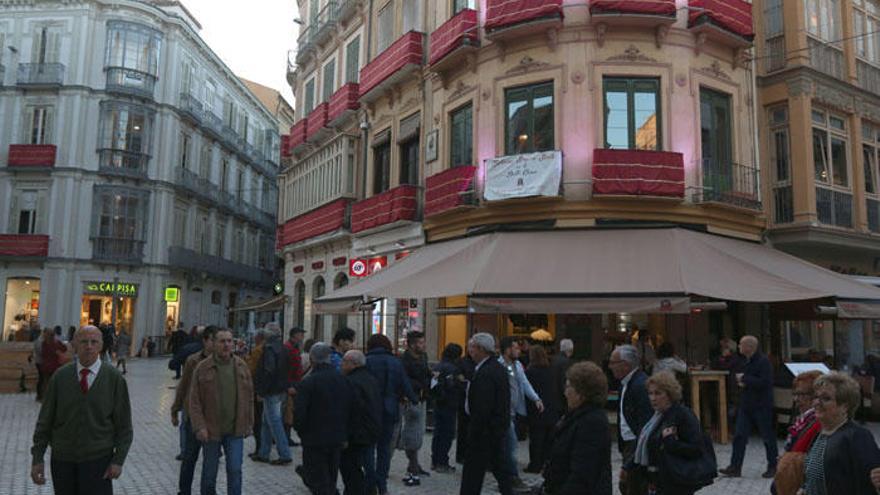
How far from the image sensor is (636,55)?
565 inches

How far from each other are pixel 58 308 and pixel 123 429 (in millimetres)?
30494

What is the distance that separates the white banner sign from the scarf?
367 inches

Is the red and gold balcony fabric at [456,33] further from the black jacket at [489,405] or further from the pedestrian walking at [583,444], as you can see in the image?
the pedestrian walking at [583,444]

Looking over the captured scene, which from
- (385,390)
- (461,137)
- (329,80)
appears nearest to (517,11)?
(461,137)

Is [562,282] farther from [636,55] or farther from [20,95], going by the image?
[20,95]

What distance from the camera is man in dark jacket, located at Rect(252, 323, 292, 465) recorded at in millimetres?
9680

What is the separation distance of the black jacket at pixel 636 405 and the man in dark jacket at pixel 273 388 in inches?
211

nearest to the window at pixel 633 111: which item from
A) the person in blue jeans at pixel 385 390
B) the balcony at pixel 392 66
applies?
the balcony at pixel 392 66

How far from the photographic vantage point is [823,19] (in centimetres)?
1717

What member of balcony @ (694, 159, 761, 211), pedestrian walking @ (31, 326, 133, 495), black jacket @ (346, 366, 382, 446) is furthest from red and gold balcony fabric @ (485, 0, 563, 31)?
pedestrian walking @ (31, 326, 133, 495)

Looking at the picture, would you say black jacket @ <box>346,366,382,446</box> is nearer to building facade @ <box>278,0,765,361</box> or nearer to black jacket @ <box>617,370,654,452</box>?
black jacket @ <box>617,370,654,452</box>

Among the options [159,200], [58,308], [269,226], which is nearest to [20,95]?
[159,200]

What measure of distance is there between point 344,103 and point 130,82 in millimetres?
17429

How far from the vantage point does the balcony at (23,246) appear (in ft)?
104
